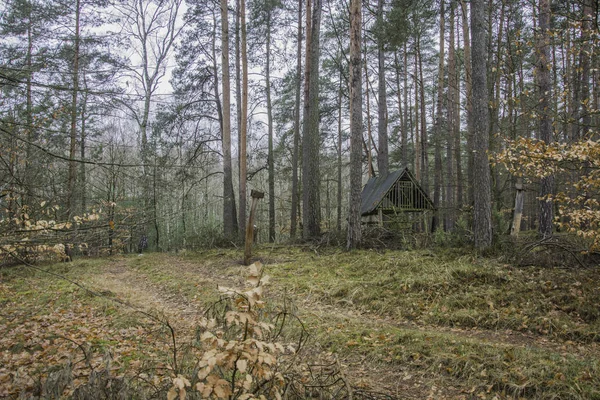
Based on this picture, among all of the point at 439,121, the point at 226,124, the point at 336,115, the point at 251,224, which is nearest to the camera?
the point at 251,224

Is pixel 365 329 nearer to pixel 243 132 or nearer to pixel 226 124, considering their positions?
pixel 243 132

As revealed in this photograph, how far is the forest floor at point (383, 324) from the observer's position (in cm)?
362

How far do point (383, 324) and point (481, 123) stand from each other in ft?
18.3

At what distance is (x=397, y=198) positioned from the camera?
43.8 feet

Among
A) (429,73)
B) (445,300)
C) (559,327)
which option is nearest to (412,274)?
(445,300)

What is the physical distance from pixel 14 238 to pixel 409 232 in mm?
9962

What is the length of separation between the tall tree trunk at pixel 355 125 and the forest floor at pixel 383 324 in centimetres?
142

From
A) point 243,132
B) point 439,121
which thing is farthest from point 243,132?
point 439,121

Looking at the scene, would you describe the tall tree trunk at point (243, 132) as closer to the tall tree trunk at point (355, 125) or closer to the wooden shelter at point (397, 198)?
the wooden shelter at point (397, 198)

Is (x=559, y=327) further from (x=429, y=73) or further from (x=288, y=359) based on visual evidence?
(x=429, y=73)

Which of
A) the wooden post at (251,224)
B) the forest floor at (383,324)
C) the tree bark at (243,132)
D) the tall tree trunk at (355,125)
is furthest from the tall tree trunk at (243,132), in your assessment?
the forest floor at (383,324)

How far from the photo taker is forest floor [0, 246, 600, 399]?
362 cm

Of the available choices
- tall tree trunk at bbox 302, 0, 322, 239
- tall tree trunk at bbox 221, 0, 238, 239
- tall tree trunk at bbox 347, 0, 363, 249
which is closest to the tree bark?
tall tree trunk at bbox 221, 0, 238, 239

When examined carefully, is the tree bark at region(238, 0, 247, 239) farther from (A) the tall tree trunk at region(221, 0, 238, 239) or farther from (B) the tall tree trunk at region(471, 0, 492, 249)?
(B) the tall tree trunk at region(471, 0, 492, 249)
